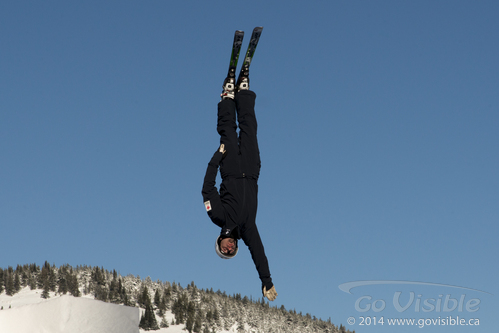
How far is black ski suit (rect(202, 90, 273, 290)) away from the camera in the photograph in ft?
42.5

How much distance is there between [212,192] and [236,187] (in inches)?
21.9

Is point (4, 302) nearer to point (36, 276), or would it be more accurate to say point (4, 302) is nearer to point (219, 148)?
point (36, 276)

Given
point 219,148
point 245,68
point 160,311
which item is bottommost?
point 160,311

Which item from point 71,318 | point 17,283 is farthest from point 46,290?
point 71,318

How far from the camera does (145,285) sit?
198ft

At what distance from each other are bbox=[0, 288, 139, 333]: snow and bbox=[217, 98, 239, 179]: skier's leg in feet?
26.3

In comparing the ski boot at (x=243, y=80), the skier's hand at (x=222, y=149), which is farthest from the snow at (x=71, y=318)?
the ski boot at (x=243, y=80)

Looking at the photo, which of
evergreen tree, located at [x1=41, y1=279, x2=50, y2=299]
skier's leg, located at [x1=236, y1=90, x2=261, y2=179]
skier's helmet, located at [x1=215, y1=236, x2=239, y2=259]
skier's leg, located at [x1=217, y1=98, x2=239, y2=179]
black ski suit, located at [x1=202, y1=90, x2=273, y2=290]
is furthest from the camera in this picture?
evergreen tree, located at [x1=41, y1=279, x2=50, y2=299]

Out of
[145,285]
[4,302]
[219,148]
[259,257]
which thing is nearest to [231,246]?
[259,257]

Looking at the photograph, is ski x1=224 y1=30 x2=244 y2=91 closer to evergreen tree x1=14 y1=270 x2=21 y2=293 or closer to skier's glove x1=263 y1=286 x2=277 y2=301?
skier's glove x1=263 y1=286 x2=277 y2=301

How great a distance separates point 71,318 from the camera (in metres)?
19.0

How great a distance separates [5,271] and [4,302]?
7442mm

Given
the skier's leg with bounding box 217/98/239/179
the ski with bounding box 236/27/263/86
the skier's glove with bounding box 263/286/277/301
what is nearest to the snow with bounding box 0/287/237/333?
the skier's glove with bounding box 263/286/277/301

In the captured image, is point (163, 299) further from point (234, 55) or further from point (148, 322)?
point (234, 55)
